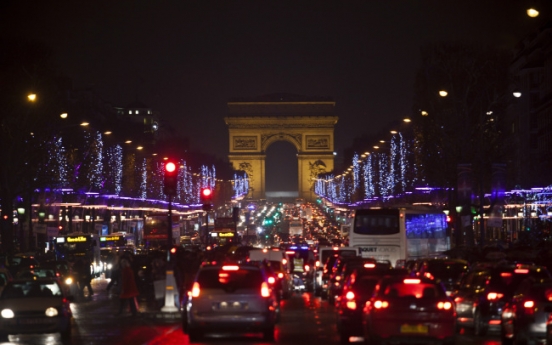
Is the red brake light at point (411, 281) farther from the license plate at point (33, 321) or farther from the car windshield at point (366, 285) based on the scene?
the license plate at point (33, 321)

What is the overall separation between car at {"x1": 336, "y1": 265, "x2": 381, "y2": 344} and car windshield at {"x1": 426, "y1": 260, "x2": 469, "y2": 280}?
29.2 feet

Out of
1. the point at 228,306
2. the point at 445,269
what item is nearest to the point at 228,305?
the point at 228,306

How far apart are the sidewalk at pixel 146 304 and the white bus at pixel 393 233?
33.5 feet

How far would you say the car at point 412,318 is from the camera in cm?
2184

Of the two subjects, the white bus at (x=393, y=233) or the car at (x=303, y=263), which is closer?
Answer: the white bus at (x=393, y=233)

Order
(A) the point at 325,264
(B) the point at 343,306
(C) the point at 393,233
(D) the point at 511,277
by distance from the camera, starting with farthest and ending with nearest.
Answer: (C) the point at 393,233 → (A) the point at 325,264 → (D) the point at 511,277 → (B) the point at 343,306

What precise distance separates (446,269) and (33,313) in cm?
1299

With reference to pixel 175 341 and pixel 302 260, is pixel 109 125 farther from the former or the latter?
pixel 175 341

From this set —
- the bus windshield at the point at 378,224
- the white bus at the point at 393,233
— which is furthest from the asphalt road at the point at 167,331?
the bus windshield at the point at 378,224

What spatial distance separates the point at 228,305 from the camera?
81.9ft

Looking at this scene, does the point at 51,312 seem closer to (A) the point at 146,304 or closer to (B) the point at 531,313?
(B) the point at 531,313

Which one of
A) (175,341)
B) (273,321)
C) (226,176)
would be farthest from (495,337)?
(226,176)

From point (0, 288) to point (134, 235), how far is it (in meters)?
67.2

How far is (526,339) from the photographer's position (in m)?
21.9
